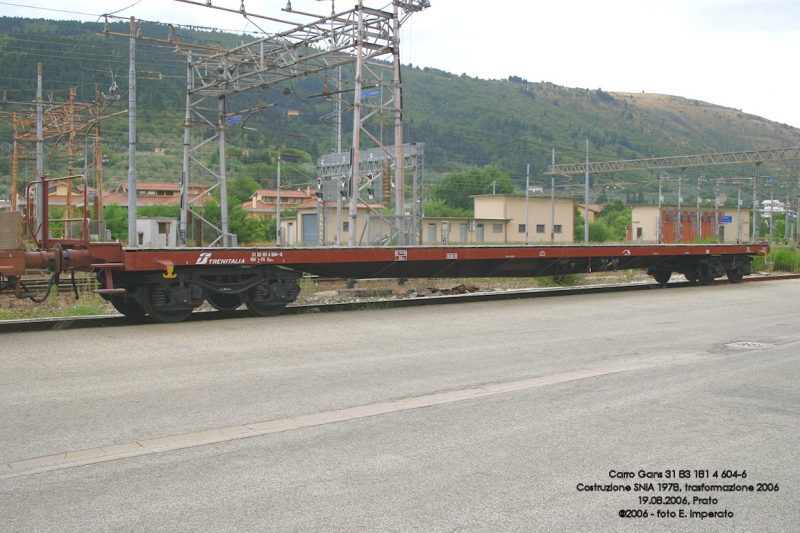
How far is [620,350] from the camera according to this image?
10406 millimetres

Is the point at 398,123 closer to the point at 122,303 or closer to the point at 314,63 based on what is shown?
the point at 314,63

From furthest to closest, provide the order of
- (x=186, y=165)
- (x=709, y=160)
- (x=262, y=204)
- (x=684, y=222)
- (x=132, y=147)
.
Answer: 1. (x=262, y=204)
2. (x=684, y=222)
3. (x=709, y=160)
4. (x=186, y=165)
5. (x=132, y=147)

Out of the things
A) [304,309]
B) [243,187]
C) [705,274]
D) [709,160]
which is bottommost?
[304,309]

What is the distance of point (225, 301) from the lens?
46.7 feet

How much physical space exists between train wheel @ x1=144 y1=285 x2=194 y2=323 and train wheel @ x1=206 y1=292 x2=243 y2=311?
1385mm

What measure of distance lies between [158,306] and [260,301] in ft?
6.40

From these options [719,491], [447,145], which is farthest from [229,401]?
[447,145]

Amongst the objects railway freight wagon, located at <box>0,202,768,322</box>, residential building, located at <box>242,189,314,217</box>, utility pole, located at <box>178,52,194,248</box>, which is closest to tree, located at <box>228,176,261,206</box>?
residential building, located at <box>242,189,314,217</box>

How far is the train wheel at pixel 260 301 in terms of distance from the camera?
1373 cm

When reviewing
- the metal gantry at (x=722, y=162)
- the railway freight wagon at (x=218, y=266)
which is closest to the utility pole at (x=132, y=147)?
the railway freight wagon at (x=218, y=266)

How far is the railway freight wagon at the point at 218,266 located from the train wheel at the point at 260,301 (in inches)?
0.7

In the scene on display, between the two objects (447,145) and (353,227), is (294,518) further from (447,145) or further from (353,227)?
(447,145)

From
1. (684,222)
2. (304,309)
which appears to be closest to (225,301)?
(304,309)

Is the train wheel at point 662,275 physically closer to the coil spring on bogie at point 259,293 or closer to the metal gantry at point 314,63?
the metal gantry at point 314,63
